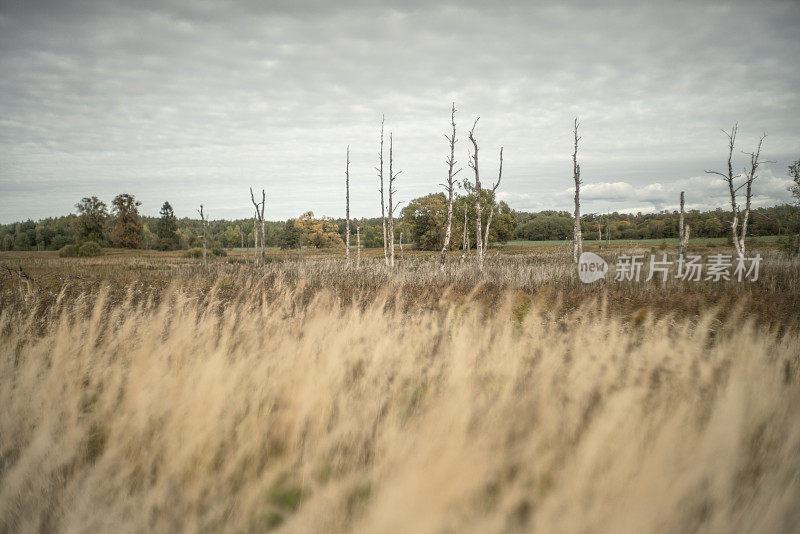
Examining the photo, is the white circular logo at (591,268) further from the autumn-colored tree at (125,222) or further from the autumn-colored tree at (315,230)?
the autumn-colored tree at (125,222)

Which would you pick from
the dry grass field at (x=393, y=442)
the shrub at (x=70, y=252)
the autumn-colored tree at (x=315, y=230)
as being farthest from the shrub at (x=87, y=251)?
the dry grass field at (x=393, y=442)

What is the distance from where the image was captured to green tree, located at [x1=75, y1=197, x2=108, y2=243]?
7300cm

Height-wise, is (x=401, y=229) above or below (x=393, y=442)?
above

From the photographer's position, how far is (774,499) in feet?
4.19

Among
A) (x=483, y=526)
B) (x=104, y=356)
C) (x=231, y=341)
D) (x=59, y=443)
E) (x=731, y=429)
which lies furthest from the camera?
(x=231, y=341)

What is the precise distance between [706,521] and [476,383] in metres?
1.32

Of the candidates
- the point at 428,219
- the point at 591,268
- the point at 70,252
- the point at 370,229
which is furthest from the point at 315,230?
the point at 591,268

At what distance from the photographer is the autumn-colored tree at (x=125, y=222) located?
74.2 metres

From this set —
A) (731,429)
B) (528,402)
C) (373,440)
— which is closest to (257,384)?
(373,440)

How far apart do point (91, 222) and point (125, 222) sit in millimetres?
5652

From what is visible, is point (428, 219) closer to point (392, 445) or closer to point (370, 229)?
point (370, 229)

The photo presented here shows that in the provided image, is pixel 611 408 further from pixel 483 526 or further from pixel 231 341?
pixel 231 341

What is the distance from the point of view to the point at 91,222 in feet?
241

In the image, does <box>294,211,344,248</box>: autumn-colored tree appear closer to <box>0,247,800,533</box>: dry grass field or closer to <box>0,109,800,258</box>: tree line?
<box>0,109,800,258</box>: tree line
